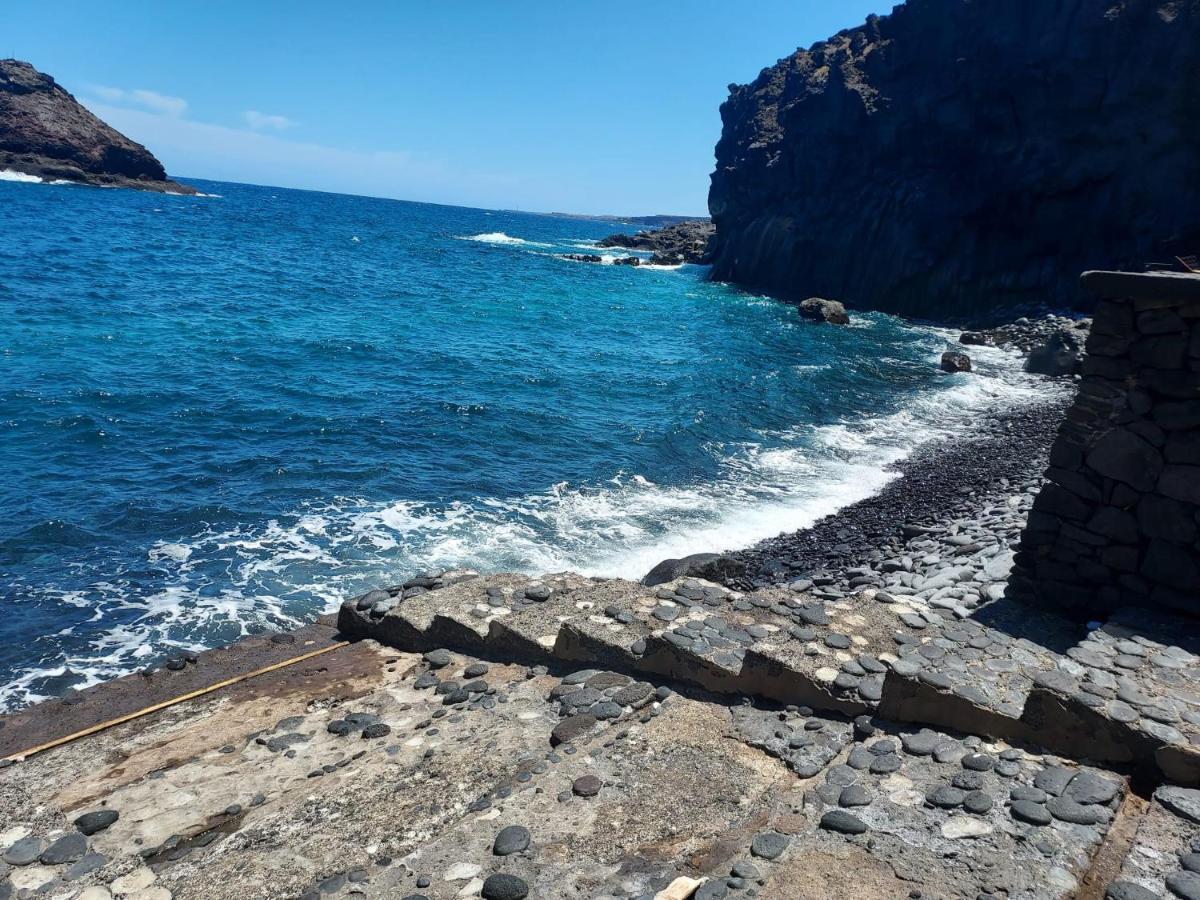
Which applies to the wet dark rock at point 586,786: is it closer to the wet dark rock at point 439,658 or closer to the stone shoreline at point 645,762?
the stone shoreline at point 645,762

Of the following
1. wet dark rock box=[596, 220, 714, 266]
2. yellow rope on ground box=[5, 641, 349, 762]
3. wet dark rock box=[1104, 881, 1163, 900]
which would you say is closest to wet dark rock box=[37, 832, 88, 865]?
yellow rope on ground box=[5, 641, 349, 762]

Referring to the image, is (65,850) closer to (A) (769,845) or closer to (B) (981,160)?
(A) (769,845)

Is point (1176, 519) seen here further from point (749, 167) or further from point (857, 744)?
point (749, 167)

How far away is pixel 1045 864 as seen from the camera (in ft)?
13.9

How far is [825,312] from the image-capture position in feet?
165

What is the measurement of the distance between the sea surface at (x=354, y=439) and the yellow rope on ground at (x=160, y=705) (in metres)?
1.90

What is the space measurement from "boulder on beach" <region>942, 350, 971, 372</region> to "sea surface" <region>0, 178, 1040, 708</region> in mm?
880

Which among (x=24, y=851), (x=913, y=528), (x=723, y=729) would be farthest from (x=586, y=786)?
(x=913, y=528)

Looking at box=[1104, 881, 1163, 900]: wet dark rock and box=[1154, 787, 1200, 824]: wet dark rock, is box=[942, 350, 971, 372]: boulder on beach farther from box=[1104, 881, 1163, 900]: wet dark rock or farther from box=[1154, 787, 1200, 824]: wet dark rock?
box=[1104, 881, 1163, 900]: wet dark rock

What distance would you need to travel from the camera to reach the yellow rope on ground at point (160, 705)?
785cm

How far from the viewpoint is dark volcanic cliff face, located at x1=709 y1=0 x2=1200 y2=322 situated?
44.9 metres

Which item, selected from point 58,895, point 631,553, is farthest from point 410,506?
point 58,895

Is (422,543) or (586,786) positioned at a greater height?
(586,786)

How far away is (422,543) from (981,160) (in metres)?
53.2
